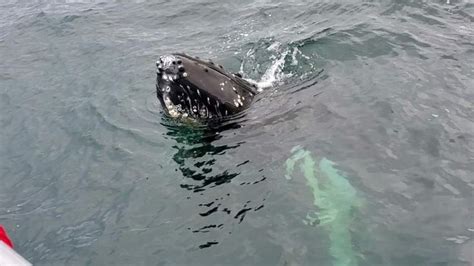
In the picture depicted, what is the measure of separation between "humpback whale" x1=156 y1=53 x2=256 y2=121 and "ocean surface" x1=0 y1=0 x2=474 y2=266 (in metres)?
0.40

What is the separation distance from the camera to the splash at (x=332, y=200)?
25.1 feet

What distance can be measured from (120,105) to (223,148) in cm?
375

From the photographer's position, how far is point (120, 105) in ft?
40.9

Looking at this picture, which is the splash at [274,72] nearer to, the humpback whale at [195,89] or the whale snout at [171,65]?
the humpback whale at [195,89]

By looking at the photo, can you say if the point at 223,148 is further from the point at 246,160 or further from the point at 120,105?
the point at 120,105

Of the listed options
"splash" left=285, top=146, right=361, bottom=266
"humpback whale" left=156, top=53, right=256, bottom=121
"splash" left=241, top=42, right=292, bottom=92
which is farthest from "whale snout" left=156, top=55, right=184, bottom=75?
"splash" left=285, top=146, right=361, bottom=266

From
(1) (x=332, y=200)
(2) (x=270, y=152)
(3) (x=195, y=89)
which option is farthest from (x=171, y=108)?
A: (1) (x=332, y=200)

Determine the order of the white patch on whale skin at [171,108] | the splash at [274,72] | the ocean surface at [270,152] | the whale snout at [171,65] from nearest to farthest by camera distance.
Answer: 1. the ocean surface at [270,152]
2. the whale snout at [171,65]
3. the white patch on whale skin at [171,108]
4. the splash at [274,72]

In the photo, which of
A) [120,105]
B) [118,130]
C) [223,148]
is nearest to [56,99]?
[120,105]

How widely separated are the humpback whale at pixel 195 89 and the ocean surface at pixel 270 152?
15.6 inches

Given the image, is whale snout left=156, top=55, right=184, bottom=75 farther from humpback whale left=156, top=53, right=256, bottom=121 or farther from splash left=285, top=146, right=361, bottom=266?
splash left=285, top=146, right=361, bottom=266

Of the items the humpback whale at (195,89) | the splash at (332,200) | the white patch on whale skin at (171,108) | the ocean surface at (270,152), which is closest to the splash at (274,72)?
the ocean surface at (270,152)

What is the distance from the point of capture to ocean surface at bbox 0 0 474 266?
797 cm

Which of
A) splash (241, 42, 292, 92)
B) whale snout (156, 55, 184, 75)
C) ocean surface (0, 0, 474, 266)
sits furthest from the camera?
splash (241, 42, 292, 92)
